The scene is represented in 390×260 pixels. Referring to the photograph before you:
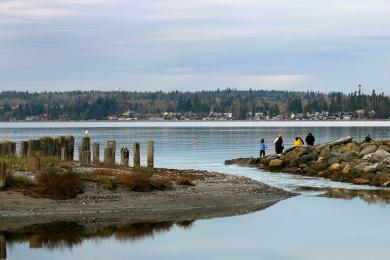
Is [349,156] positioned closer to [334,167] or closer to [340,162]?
[340,162]

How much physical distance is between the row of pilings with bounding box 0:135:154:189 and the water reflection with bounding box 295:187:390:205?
841 cm

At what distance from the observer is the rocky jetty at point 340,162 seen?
46.6 metres

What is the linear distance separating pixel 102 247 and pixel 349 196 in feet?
54.7

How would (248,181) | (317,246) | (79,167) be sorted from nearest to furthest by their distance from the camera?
(317,246), (79,167), (248,181)

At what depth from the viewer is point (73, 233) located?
28.0 metres

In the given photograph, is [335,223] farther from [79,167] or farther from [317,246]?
[79,167]

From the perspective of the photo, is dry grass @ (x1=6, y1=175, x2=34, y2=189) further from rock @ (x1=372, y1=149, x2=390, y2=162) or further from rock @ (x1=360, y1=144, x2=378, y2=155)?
rock @ (x1=360, y1=144, x2=378, y2=155)

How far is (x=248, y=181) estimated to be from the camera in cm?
4259

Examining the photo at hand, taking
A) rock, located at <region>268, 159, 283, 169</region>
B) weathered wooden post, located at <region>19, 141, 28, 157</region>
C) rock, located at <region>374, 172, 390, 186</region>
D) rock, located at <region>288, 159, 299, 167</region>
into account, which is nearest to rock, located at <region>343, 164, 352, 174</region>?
rock, located at <region>374, 172, 390, 186</region>

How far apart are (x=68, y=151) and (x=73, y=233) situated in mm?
18767

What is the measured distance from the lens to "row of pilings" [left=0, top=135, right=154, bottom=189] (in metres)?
40.2

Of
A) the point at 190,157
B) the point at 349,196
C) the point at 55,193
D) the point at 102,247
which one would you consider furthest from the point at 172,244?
the point at 190,157

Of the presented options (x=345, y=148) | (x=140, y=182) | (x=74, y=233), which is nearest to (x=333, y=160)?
(x=345, y=148)

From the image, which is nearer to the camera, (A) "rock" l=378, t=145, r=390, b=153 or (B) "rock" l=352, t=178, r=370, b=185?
(B) "rock" l=352, t=178, r=370, b=185
